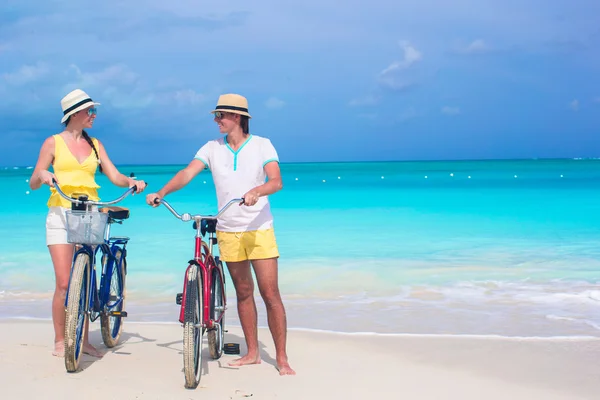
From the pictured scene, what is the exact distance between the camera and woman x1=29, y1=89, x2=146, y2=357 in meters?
4.73

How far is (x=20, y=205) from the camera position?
89.5ft

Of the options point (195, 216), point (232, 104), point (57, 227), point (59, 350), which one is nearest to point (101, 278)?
point (57, 227)

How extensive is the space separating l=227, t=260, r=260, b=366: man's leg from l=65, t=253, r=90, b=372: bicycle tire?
0.89 metres

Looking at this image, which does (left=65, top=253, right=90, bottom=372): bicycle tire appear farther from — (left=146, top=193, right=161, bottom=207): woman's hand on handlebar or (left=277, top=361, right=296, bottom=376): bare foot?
(left=277, top=361, right=296, bottom=376): bare foot

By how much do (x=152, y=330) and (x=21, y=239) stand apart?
32.1 ft

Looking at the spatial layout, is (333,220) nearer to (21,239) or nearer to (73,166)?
(21,239)

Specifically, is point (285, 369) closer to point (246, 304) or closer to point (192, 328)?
point (246, 304)

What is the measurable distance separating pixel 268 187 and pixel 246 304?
37.2 inches

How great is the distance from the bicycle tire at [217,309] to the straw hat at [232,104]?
1.01 meters

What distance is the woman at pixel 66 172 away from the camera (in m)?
4.73

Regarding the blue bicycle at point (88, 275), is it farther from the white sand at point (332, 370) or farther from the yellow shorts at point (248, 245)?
the yellow shorts at point (248, 245)

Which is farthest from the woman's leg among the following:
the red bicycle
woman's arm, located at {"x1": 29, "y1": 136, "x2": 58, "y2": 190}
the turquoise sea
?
the turquoise sea

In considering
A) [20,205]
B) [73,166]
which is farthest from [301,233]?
[20,205]

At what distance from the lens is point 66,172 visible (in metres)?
4.79
